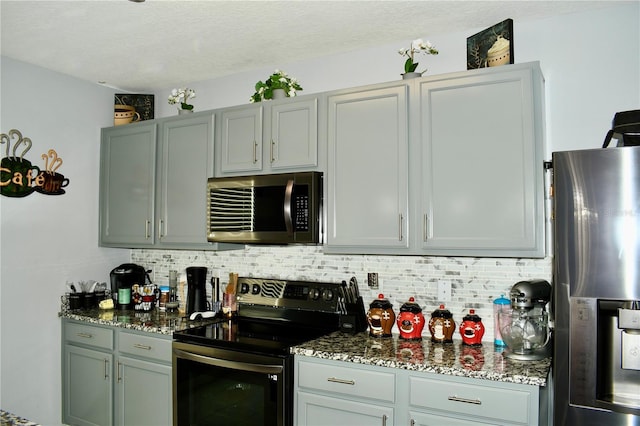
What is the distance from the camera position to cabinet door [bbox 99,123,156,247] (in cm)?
344

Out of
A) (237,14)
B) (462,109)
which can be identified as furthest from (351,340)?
(237,14)

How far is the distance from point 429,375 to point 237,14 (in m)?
1.98

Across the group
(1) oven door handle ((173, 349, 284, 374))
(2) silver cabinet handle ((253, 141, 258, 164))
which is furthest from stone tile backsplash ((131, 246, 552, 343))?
(1) oven door handle ((173, 349, 284, 374))

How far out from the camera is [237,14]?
8.29 ft

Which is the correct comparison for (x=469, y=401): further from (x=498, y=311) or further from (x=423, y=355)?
(x=498, y=311)

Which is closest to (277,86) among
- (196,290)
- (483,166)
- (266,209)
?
(266,209)

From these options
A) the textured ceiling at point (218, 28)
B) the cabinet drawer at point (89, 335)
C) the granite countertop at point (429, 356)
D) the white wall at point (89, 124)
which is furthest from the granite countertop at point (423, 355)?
the textured ceiling at point (218, 28)

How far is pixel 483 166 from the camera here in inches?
91.1

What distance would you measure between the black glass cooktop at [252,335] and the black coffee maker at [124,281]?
89 cm

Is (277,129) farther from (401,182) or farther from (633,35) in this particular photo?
(633,35)

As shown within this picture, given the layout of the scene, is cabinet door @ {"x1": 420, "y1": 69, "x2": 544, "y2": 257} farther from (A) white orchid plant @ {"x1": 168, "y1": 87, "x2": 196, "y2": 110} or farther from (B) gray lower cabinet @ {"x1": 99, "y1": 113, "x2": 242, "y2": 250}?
(A) white orchid plant @ {"x1": 168, "y1": 87, "x2": 196, "y2": 110}

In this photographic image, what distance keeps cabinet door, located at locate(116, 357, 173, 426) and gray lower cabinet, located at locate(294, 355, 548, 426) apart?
3.15 feet

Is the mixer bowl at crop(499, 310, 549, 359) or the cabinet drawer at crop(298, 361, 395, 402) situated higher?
the mixer bowl at crop(499, 310, 549, 359)

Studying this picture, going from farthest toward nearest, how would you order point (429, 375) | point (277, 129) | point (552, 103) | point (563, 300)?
point (277, 129), point (552, 103), point (429, 375), point (563, 300)
